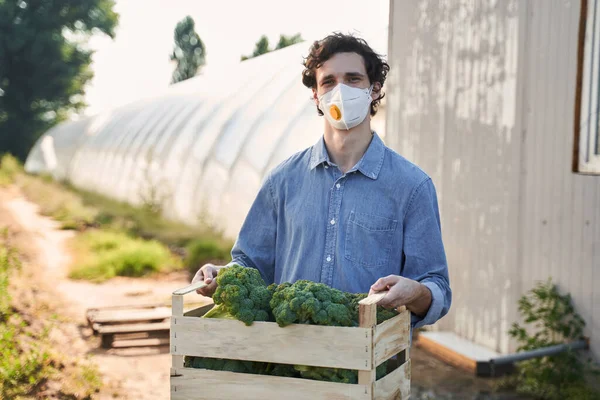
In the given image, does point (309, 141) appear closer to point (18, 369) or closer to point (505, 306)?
point (505, 306)

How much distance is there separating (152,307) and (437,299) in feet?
21.9

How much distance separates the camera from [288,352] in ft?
7.20

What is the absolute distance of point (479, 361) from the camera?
654cm

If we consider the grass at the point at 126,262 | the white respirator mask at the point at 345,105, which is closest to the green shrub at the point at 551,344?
the white respirator mask at the point at 345,105

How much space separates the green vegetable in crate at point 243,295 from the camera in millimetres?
2203

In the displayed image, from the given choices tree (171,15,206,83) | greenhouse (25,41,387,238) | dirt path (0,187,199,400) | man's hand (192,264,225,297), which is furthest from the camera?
tree (171,15,206,83)

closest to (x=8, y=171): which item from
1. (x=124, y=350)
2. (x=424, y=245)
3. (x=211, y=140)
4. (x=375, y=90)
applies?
(x=211, y=140)

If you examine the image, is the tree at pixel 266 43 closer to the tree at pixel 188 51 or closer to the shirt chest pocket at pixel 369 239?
the tree at pixel 188 51

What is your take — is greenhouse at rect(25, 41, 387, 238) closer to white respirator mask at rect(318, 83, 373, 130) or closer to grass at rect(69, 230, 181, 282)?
grass at rect(69, 230, 181, 282)

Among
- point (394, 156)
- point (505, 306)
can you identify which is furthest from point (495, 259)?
point (394, 156)

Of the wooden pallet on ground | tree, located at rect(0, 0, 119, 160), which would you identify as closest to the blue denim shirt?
the wooden pallet on ground

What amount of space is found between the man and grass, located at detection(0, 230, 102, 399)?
322cm

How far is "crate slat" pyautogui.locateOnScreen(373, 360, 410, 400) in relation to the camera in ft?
7.14

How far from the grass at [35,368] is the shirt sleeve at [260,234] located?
3.11 meters
